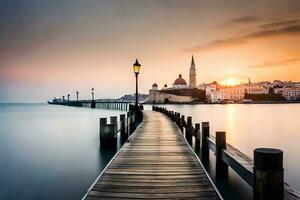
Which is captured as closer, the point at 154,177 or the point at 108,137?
the point at 154,177

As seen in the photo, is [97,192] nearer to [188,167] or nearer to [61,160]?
[188,167]

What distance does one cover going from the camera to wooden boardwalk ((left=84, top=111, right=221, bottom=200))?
5883 millimetres

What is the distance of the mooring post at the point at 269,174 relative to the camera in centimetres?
439

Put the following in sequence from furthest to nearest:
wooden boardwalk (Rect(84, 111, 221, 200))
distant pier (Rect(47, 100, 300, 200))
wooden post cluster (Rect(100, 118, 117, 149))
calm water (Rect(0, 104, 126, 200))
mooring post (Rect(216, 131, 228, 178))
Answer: wooden post cluster (Rect(100, 118, 117, 149)), calm water (Rect(0, 104, 126, 200)), mooring post (Rect(216, 131, 228, 178)), wooden boardwalk (Rect(84, 111, 221, 200)), distant pier (Rect(47, 100, 300, 200))

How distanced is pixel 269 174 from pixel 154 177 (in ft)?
10.1

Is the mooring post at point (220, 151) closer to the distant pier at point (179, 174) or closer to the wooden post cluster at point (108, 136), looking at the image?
the distant pier at point (179, 174)

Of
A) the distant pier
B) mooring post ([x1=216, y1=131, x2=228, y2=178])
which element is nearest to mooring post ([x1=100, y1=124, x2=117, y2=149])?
the distant pier

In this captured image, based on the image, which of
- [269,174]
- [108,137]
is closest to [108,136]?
[108,137]

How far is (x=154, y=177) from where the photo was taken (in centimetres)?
698

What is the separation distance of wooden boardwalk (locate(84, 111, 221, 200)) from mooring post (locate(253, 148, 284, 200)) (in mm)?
1297

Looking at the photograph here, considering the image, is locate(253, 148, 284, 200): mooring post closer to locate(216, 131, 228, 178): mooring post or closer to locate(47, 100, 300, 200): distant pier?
locate(47, 100, 300, 200): distant pier

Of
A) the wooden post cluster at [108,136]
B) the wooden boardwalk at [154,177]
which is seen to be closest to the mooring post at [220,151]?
the wooden boardwalk at [154,177]

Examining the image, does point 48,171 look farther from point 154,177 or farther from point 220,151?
point 220,151

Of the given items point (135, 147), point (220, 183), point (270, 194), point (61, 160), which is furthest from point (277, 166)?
→ point (61, 160)
